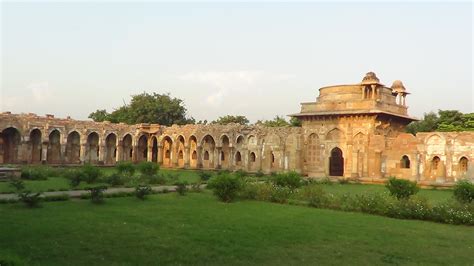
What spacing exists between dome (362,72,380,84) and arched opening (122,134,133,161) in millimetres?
24440

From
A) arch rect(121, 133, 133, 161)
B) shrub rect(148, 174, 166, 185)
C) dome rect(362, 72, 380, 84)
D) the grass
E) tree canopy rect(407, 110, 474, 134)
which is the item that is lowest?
the grass

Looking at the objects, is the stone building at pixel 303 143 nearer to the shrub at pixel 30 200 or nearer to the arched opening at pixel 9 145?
the arched opening at pixel 9 145

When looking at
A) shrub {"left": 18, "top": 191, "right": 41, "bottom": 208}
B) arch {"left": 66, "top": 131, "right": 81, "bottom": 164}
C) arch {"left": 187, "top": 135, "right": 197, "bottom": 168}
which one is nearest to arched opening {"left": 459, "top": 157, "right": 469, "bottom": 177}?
shrub {"left": 18, "top": 191, "right": 41, "bottom": 208}

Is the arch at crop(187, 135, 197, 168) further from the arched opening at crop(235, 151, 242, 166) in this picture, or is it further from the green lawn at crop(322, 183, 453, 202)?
the green lawn at crop(322, 183, 453, 202)

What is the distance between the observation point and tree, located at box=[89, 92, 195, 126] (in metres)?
61.8

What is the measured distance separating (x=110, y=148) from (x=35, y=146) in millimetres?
7393

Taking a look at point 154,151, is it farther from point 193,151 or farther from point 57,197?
point 57,197

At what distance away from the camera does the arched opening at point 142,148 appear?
47.3 m

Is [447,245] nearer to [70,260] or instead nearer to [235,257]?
[235,257]

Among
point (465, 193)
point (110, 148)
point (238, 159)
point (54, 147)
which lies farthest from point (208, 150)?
point (465, 193)

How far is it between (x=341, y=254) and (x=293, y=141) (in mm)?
27947

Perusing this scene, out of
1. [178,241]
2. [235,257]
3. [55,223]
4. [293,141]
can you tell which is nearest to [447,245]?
[235,257]

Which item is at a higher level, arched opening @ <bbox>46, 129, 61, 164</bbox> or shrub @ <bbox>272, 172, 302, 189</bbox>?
arched opening @ <bbox>46, 129, 61, 164</bbox>

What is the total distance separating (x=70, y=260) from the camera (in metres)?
7.47
